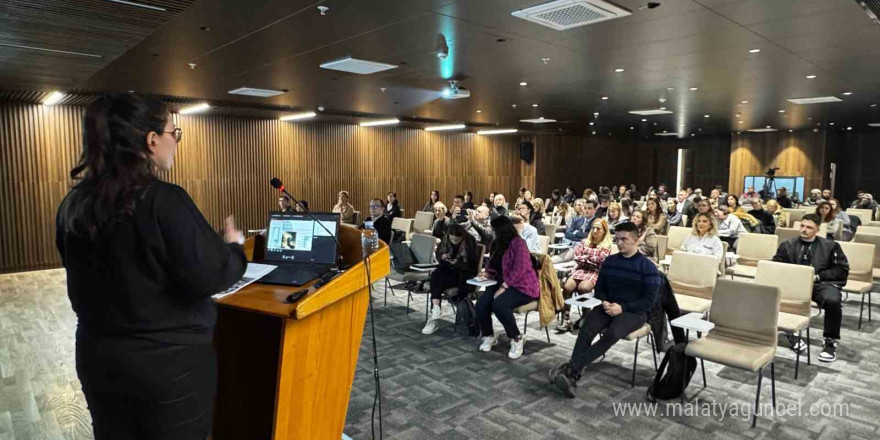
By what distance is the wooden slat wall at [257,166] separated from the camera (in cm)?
1033

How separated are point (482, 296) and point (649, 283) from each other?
1.77 metres

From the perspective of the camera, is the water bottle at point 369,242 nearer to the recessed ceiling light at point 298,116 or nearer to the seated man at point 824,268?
the seated man at point 824,268

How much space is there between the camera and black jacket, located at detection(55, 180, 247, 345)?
5.16 feet

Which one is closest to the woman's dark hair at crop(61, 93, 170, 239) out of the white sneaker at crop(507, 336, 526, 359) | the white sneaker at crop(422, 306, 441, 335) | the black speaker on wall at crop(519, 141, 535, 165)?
the white sneaker at crop(507, 336, 526, 359)

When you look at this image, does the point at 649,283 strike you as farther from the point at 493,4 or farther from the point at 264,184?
the point at 264,184

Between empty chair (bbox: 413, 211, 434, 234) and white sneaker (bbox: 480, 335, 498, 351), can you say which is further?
empty chair (bbox: 413, 211, 434, 234)

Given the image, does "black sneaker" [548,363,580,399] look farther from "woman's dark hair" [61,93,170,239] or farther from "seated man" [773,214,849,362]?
"woman's dark hair" [61,93,170,239]

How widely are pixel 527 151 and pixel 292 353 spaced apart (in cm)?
1861

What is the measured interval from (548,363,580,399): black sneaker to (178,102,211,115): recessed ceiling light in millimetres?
9111

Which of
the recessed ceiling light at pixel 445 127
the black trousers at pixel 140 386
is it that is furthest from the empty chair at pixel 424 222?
the black trousers at pixel 140 386

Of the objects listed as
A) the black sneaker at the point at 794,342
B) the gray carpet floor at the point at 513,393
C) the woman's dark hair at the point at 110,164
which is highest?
the woman's dark hair at the point at 110,164

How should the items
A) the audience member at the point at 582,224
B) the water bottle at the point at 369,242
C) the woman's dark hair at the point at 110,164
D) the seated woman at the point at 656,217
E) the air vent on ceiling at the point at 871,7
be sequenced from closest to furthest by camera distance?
the woman's dark hair at the point at 110,164, the water bottle at the point at 369,242, the air vent on ceiling at the point at 871,7, the audience member at the point at 582,224, the seated woman at the point at 656,217

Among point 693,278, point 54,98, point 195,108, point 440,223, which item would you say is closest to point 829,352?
point 693,278

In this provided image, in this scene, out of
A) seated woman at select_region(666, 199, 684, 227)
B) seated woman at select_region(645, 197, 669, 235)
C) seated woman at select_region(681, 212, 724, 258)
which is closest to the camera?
seated woman at select_region(681, 212, 724, 258)
